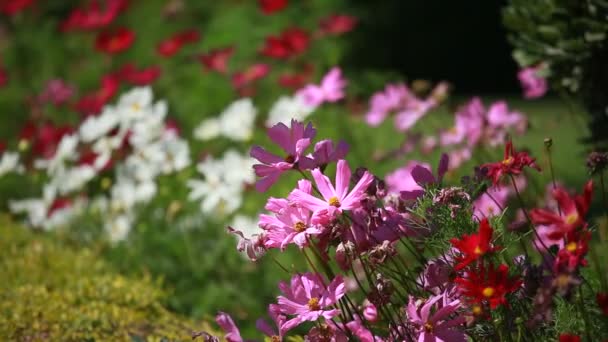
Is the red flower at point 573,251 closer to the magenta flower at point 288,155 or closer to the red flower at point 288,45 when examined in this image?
the magenta flower at point 288,155

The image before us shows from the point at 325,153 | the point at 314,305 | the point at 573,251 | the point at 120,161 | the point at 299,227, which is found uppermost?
the point at 120,161

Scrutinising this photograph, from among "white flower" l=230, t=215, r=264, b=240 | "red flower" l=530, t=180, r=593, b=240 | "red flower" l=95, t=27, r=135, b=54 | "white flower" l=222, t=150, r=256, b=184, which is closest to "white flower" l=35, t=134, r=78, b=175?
"white flower" l=222, t=150, r=256, b=184

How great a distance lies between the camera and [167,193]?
3.88 metres

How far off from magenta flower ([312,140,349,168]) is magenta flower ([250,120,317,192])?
2 centimetres

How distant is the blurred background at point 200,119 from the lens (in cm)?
322

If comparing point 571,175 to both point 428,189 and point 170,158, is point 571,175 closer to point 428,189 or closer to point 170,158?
point 170,158

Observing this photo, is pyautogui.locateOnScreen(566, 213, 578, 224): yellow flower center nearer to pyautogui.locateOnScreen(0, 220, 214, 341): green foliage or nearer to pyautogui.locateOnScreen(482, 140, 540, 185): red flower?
pyautogui.locateOnScreen(482, 140, 540, 185): red flower

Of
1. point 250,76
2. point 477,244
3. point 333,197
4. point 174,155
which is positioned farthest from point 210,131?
point 477,244

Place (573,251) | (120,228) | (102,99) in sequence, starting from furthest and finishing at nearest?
1. (102,99)
2. (120,228)
3. (573,251)

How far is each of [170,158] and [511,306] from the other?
7.51 ft

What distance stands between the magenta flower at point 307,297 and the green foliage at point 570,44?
1564 millimetres

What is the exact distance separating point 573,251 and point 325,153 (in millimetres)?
543

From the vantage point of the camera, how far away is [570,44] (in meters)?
2.75

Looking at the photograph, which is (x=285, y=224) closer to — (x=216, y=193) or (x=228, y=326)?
(x=228, y=326)
